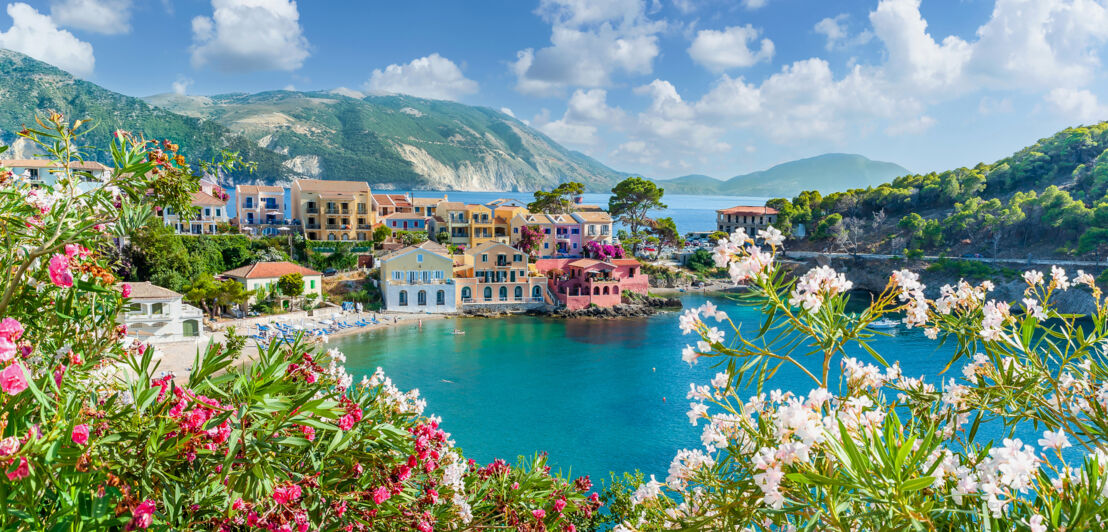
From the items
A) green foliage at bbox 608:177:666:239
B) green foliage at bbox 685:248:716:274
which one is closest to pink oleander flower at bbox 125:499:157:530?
green foliage at bbox 685:248:716:274

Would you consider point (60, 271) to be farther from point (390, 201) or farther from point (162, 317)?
point (390, 201)

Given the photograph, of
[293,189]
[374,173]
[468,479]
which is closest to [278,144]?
[374,173]

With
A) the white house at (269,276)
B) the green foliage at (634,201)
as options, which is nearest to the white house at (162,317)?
the white house at (269,276)

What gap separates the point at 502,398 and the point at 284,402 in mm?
20854

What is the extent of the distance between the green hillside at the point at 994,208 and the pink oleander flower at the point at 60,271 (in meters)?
55.8

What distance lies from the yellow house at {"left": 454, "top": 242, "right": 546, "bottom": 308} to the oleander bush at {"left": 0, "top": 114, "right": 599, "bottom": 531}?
33.8m

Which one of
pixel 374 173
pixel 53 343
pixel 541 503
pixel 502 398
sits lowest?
pixel 502 398

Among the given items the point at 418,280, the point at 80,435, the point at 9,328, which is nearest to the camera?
the point at 9,328

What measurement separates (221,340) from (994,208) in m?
57.9

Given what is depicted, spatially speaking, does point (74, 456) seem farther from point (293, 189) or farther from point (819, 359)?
point (293, 189)

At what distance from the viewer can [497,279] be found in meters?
38.6

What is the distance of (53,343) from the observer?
340 cm

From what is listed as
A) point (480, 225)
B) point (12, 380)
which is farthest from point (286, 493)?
point (480, 225)

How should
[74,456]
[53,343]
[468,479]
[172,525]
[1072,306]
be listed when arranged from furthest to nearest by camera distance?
[1072,306]
[468,479]
[53,343]
[172,525]
[74,456]
